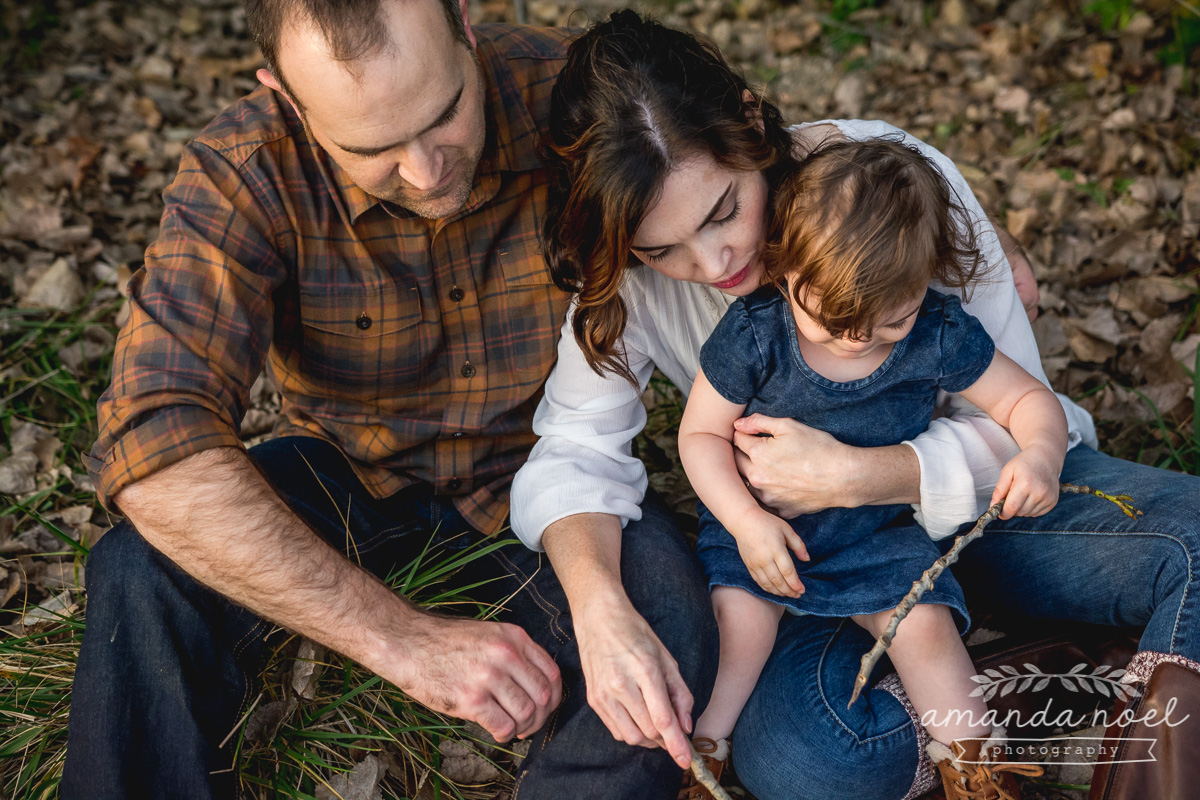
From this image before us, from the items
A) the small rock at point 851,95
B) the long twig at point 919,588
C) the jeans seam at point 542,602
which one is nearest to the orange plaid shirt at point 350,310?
the jeans seam at point 542,602

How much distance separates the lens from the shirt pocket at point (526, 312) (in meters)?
2.38

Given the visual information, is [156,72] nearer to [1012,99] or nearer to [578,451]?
[578,451]

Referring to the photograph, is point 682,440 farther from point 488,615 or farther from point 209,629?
point 209,629

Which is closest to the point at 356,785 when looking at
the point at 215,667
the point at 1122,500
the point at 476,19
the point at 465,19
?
the point at 215,667

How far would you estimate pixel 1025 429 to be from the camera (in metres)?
2.07

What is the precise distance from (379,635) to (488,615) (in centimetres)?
40

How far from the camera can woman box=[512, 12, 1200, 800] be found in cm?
191

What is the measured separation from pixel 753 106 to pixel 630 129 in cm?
36

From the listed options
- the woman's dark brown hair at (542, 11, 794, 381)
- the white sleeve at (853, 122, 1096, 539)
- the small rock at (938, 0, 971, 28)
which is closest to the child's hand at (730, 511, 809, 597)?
the white sleeve at (853, 122, 1096, 539)

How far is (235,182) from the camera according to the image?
212 centimetres

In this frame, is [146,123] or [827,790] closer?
[827,790]

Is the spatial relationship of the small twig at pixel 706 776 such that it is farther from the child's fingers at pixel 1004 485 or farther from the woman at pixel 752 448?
the child's fingers at pixel 1004 485

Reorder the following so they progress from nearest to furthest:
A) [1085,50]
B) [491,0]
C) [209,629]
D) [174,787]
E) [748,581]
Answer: [174,787], [209,629], [748,581], [1085,50], [491,0]

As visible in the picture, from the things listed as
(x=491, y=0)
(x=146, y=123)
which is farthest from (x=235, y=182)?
(x=491, y=0)
